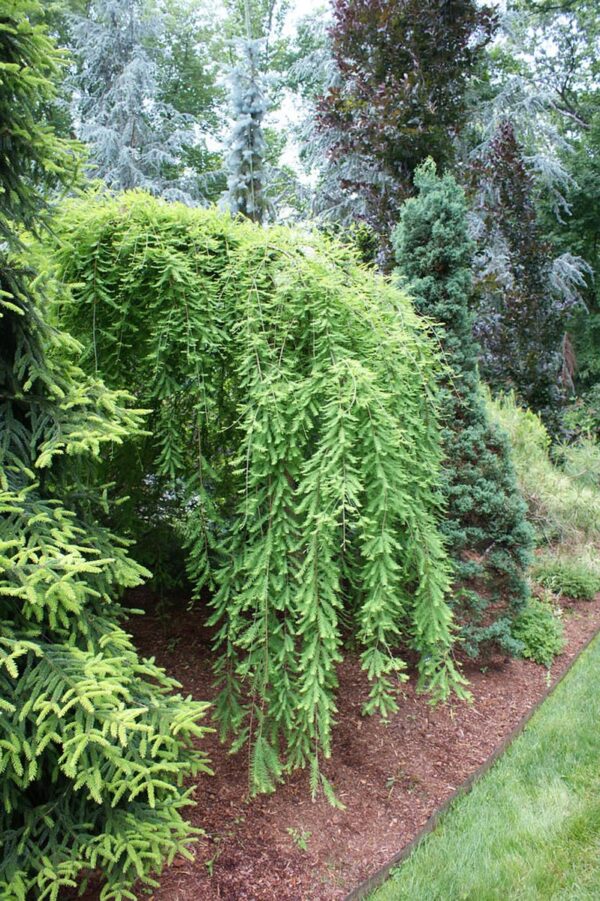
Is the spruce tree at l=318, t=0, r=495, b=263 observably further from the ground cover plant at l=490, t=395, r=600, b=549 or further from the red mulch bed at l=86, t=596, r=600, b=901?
the red mulch bed at l=86, t=596, r=600, b=901

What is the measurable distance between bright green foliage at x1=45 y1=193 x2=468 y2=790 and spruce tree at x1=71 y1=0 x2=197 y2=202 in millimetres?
10893

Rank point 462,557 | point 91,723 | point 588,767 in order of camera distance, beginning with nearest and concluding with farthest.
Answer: point 91,723 → point 588,767 → point 462,557

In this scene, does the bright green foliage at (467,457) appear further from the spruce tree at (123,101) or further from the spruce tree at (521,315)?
the spruce tree at (123,101)

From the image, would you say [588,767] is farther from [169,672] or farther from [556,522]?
[556,522]

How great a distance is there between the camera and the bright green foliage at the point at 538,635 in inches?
174

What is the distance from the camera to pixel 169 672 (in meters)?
3.38

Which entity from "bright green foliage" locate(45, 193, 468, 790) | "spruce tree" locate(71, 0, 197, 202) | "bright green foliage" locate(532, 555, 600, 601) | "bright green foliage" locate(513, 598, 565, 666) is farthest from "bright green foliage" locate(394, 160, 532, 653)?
"spruce tree" locate(71, 0, 197, 202)

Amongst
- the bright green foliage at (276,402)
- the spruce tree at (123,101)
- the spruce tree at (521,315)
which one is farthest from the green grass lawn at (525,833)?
the spruce tree at (123,101)

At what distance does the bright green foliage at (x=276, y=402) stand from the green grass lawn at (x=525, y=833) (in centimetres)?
70

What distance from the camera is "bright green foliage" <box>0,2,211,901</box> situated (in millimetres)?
1562

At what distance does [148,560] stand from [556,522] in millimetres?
4374

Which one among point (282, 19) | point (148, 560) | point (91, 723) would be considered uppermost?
point (282, 19)

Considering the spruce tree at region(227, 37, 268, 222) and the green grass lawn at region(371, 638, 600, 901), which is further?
the spruce tree at region(227, 37, 268, 222)

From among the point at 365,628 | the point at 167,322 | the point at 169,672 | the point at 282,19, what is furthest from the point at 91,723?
the point at 282,19
